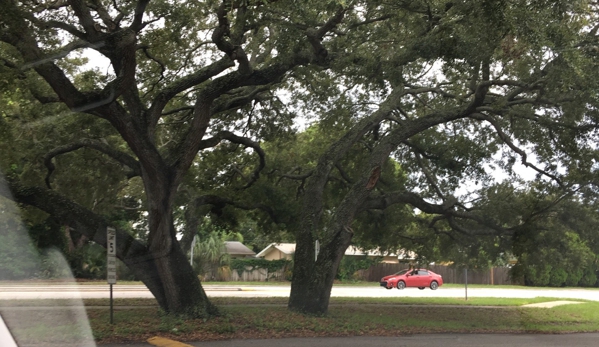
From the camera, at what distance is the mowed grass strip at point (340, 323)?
12.4 meters

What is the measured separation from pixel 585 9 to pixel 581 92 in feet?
5.79

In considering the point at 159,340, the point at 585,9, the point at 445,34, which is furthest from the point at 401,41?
the point at 159,340

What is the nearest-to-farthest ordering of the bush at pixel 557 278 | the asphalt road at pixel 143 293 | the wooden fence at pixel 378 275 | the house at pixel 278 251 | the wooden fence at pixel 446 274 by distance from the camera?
the asphalt road at pixel 143 293
the wooden fence at pixel 446 274
the wooden fence at pixel 378 275
the bush at pixel 557 278
the house at pixel 278 251

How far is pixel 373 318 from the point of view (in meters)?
16.4

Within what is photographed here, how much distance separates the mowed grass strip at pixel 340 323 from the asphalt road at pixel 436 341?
1.78 ft

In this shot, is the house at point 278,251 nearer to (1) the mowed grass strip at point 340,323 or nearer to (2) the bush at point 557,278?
(2) the bush at point 557,278

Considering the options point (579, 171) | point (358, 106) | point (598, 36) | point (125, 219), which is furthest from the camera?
point (125, 219)

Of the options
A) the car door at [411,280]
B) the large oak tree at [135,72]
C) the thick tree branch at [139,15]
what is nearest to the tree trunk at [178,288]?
the large oak tree at [135,72]

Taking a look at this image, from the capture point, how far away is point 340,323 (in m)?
14.6

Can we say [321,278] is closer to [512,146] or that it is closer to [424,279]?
[512,146]

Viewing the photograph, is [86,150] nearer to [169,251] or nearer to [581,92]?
[169,251]

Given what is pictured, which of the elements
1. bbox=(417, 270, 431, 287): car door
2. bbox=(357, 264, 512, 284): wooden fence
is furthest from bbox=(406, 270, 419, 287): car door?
bbox=(357, 264, 512, 284): wooden fence

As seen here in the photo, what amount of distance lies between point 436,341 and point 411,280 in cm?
2438

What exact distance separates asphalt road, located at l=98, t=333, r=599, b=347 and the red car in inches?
834
